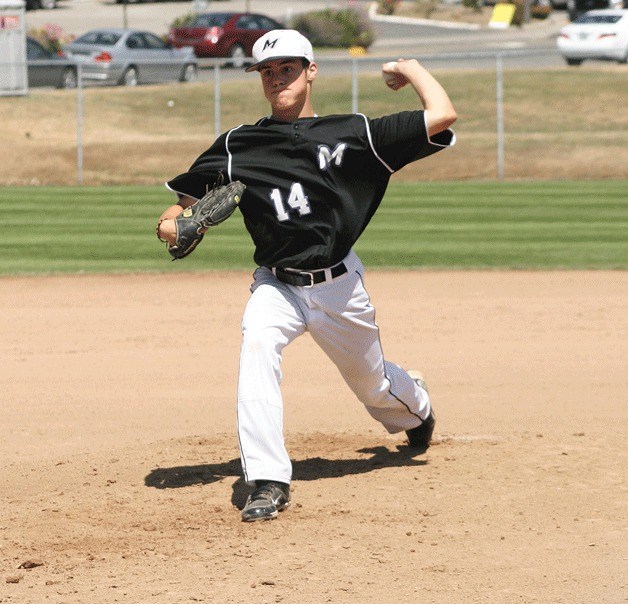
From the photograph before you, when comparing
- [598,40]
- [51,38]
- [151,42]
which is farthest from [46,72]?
[598,40]

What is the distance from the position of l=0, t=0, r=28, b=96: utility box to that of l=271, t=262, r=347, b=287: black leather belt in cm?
2449

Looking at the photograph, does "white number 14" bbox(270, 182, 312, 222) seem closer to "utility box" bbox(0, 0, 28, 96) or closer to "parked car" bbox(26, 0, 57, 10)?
"utility box" bbox(0, 0, 28, 96)

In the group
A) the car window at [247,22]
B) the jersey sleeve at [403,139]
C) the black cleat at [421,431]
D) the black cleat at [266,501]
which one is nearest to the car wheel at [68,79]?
the car window at [247,22]

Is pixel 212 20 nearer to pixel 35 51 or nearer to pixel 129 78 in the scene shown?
pixel 129 78

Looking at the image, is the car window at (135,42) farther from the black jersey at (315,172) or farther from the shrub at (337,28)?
the black jersey at (315,172)

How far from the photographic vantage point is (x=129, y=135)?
28312 millimetres

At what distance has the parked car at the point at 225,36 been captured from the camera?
39062 mm

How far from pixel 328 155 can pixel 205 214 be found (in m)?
0.62

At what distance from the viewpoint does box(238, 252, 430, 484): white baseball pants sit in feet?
17.3

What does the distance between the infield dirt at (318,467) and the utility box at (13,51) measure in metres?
19.2


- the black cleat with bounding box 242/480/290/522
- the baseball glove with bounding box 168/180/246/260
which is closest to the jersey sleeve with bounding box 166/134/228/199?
the baseball glove with bounding box 168/180/246/260

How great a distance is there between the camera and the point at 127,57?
33344 mm

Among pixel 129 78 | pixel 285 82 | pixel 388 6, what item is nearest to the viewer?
→ pixel 285 82

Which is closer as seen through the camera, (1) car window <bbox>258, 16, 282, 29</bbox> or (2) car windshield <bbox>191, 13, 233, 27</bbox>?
(1) car window <bbox>258, 16, 282, 29</bbox>
